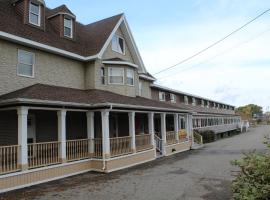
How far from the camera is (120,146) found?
1789 cm

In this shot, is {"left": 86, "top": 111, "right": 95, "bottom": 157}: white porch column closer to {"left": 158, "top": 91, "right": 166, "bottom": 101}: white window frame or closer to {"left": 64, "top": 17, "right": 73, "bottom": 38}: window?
{"left": 64, "top": 17, "right": 73, "bottom": 38}: window

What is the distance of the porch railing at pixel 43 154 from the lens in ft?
44.0

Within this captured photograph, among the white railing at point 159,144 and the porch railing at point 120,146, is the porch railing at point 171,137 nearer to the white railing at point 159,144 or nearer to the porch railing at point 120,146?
the white railing at point 159,144

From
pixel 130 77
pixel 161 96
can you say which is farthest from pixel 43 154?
pixel 161 96

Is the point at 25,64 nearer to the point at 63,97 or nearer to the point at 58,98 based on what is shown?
the point at 63,97

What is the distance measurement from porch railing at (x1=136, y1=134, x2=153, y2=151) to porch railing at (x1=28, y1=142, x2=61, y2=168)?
6.34 meters

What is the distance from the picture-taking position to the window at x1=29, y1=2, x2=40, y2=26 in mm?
17189

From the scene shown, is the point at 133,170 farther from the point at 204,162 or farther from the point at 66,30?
the point at 66,30

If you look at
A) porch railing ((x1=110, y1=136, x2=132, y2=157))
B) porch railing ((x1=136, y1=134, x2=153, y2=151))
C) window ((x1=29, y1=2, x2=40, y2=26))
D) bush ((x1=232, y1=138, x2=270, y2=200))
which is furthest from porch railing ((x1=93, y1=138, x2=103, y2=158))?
bush ((x1=232, y1=138, x2=270, y2=200))

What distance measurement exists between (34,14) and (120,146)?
9067 millimetres

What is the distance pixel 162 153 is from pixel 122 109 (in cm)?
708

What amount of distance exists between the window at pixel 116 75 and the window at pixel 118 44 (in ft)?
5.94

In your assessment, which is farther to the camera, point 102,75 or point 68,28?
point 102,75

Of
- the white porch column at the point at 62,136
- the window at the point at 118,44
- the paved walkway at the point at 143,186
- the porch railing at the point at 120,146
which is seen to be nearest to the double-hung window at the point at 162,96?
the window at the point at 118,44
